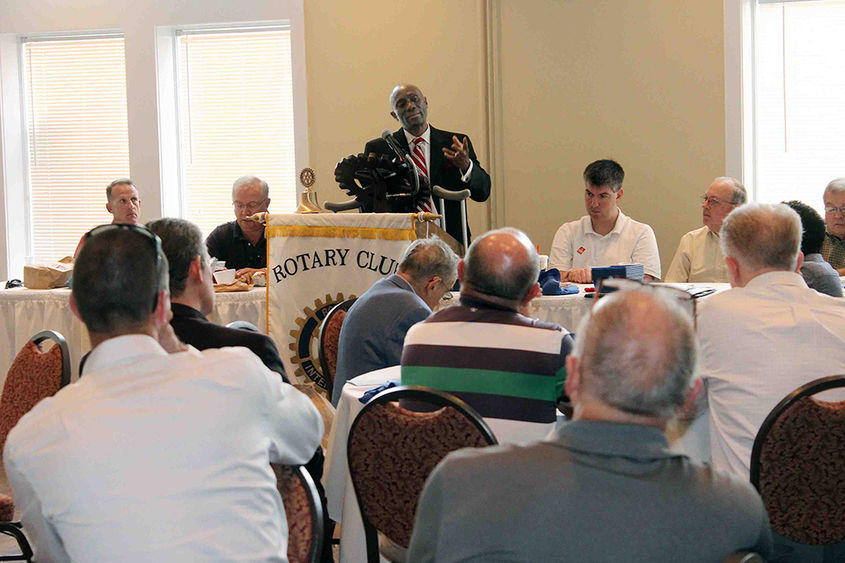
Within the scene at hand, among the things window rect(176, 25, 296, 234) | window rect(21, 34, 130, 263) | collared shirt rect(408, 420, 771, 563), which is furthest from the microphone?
collared shirt rect(408, 420, 771, 563)

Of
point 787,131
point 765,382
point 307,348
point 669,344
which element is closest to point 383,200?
point 307,348

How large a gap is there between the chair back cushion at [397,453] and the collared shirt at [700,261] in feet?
11.2

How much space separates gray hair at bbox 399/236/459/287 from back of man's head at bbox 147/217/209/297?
40.2 inches

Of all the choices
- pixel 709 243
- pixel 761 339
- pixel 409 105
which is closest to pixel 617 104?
pixel 709 243

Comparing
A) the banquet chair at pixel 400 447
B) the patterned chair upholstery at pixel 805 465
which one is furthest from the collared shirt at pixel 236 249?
the patterned chair upholstery at pixel 805 465

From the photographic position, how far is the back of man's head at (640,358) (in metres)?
1.23

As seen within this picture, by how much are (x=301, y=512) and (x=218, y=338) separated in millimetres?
658

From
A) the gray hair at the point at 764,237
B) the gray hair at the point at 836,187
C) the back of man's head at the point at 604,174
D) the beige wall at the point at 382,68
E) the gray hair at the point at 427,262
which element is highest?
the beige wall at the point at 382,68

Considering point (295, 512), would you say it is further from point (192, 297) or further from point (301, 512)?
point (192, 297)

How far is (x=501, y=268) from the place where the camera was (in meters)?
2.44

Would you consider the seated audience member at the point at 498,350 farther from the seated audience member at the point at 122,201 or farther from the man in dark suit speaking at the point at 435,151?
the seated audience member at the point at 122,201

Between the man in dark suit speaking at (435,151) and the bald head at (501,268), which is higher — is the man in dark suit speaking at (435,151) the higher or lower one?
the higher one

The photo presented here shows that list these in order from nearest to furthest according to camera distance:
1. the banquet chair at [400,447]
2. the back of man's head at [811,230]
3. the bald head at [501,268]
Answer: the banquet chair at [400,447], the bald head at [501,268], the back of man's head at [811,230]

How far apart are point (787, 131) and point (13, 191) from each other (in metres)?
5.36
